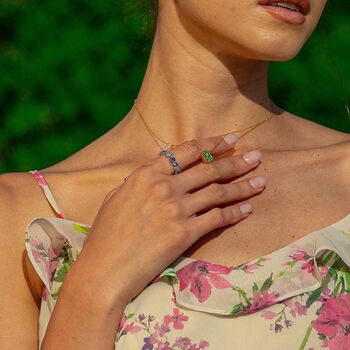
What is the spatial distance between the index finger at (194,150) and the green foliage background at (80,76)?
3.54ft

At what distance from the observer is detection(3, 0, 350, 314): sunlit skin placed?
83.4 inches

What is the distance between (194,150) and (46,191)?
0.30 metres

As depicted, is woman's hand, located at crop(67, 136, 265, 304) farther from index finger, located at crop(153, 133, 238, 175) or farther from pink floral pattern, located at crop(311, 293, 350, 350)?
pink floral pattern, located at crop(311, 293, 350, 350)

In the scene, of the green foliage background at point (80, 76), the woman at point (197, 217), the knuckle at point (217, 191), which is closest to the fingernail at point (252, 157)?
the woman at point (197, 217)

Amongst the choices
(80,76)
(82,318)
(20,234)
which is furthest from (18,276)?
(80,76)

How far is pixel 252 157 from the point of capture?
2.23 meters

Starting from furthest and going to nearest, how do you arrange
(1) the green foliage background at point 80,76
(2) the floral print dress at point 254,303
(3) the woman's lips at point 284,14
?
1. (1) the green foliage background at point 80,76
2. (3) the woman's lips at point 284,14
3. (2) the floral print dress at point 254,303

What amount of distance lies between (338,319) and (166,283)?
0.97 feet

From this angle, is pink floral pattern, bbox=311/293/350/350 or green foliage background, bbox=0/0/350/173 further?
green foliage background, bbox=0/0/350/173

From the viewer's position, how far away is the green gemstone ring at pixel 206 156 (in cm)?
219

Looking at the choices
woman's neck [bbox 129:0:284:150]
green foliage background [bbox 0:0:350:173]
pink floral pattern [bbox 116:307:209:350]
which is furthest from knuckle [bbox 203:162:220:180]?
green foliage background [bbox 0:0:350:173]

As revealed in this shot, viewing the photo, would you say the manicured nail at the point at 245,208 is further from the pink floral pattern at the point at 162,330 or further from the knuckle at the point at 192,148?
the pink floral pattern at the point at 162,330

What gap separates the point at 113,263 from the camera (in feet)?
6.86

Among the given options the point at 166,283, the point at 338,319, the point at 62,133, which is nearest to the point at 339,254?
the point at 338,319
